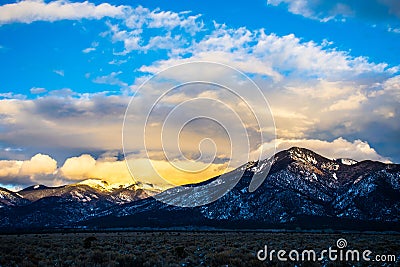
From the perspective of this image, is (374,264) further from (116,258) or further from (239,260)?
(116,258)

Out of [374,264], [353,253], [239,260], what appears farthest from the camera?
[353,253]

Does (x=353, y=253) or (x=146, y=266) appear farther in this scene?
(x=353, y=253)

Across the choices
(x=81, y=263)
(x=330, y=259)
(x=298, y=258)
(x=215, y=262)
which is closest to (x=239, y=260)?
(x=215, y=262)

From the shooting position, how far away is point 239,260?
25031 mm

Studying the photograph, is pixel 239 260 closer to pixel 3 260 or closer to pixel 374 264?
pixel 374 264

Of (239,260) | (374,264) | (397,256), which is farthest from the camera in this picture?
(397,256)

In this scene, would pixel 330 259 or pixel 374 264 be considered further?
pixel 330 259

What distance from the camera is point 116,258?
27281mm

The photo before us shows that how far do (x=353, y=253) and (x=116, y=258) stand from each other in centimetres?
1804

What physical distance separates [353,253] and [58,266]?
21634mm

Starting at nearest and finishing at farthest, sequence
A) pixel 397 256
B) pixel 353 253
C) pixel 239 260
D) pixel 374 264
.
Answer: pixel 374 264, pixel 239 260, pixel 397 256, pixel 353 253

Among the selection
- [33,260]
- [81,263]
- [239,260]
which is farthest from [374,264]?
[33,260]

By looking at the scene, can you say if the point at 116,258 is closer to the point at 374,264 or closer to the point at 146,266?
the point at 146,266

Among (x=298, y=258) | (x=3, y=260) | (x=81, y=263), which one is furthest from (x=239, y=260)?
(x=3, y=260)
